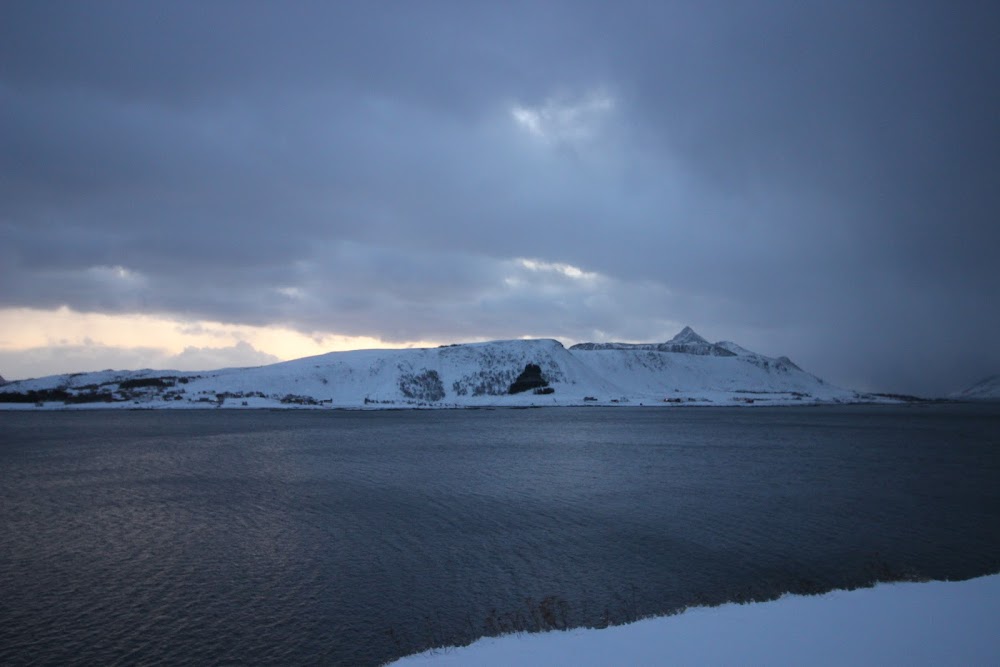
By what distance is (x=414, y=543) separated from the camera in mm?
21906

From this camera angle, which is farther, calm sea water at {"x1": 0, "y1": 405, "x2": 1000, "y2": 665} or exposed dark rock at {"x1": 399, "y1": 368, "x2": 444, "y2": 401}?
exposed dark rock at {"x1": 399, "y1": 368, "x2": 444, "y2": 401}

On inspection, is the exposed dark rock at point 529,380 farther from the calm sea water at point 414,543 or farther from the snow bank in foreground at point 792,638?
the snow bank in foreground at point 792,638

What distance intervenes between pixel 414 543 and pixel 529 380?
148459 mm

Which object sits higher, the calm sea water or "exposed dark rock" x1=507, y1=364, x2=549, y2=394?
"exposed dark rock" x1=507, y1=364, x2=549, y2=394

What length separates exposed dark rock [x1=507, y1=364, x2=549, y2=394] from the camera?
548 ft

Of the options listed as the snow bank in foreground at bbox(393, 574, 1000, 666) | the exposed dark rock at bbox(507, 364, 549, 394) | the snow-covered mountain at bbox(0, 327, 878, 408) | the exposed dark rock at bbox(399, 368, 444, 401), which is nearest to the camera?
the snow bank in foreground at bbox(393, 574, 1000, 666)

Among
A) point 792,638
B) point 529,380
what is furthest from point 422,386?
point 792,638

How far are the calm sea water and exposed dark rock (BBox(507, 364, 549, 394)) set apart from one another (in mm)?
119765

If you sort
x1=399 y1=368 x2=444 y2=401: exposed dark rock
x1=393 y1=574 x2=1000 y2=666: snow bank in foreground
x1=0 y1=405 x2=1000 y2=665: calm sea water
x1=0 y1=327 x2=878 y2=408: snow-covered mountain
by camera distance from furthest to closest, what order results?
x1=399 y1=368 x2=444 y2=401: exposed dark rock
x1=0 y1=327 x2=878 y2=408: snow-covered mountain
x1=0 y1=405 x2=1000 y2=665: calm sea water
x1=393 y1=574 x2=1000 y2=666: snow bank in foreground

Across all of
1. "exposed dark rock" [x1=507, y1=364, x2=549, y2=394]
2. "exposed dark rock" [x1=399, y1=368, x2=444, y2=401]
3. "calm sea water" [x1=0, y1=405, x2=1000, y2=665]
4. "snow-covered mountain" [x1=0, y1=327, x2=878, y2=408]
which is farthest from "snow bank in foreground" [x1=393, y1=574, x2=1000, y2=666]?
"exposed dark rock" [x1=507, y1=364, x2=549, y2=394]

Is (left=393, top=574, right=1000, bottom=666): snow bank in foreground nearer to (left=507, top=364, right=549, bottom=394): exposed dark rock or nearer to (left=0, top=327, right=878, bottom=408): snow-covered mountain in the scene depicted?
(left=0, top=327, right=878, bottom=408): snow-covered mountain

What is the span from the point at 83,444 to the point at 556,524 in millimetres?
54261

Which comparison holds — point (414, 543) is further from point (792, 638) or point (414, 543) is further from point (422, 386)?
point (422, 386)

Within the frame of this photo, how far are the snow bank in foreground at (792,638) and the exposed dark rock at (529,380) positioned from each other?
154 m
